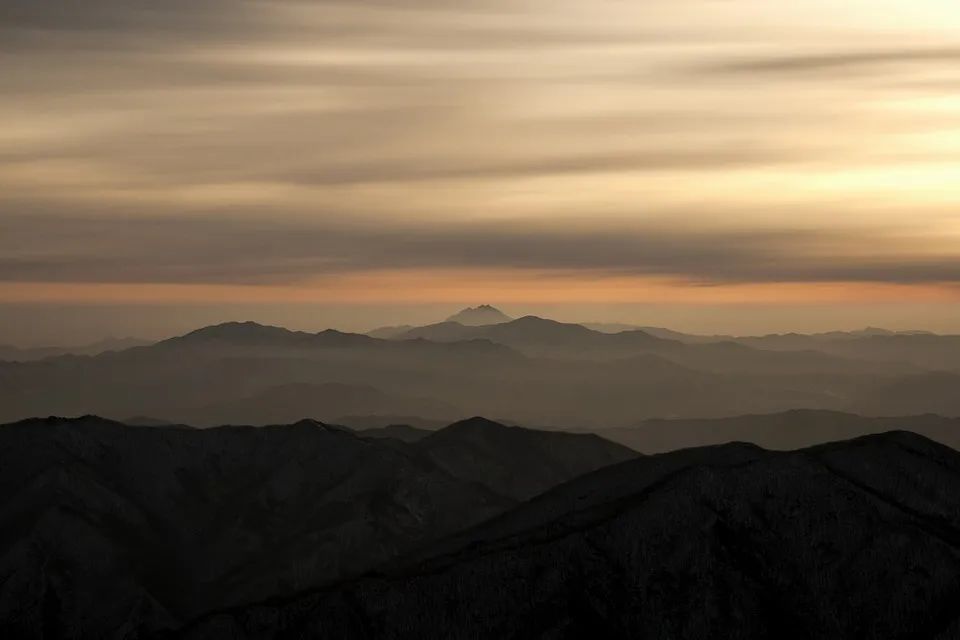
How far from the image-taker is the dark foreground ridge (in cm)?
13425

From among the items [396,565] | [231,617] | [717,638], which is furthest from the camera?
[396,565]

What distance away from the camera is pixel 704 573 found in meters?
139

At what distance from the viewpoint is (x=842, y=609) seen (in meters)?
135

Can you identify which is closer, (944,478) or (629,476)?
(944,478)

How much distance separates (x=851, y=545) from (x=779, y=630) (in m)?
13.9

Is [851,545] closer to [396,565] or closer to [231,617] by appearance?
[396,565]

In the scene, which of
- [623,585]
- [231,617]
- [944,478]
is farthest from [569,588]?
[944,478]

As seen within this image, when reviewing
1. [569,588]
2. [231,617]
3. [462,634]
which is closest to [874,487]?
[569,588]

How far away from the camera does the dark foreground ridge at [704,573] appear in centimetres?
13425

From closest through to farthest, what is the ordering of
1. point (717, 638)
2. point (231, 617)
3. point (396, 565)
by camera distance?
point (717, 638) < point (231, 617) < point (396, 565)

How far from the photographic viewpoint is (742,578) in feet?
453

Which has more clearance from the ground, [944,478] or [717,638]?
[944,478]

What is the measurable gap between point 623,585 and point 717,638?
1230cm

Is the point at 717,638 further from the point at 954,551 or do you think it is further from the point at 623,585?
the point at 954,551
